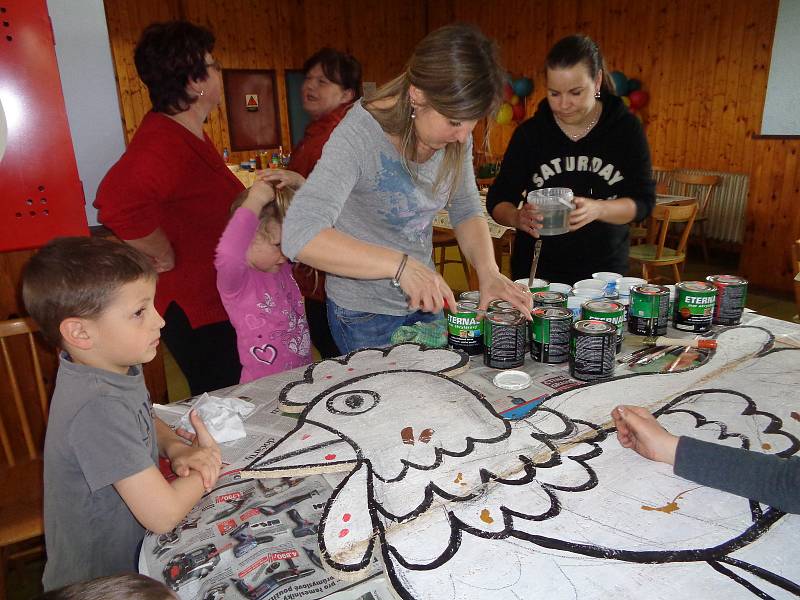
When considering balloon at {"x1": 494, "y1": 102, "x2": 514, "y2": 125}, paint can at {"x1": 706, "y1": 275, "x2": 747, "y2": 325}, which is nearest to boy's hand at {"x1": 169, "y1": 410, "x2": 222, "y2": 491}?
paint can at {"x1": 706, "y1": 275, "x2": 747, "y2": 325}

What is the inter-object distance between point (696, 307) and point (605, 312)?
33cm

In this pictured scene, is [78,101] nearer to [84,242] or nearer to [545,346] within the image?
[84,242]

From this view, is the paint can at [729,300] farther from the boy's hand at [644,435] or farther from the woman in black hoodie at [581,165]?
the boy's hand at [644,435]

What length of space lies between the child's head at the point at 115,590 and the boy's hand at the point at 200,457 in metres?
0.30

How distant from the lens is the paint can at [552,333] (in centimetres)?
136

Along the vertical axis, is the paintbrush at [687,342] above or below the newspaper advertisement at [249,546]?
above

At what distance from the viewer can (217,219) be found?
1869 mm

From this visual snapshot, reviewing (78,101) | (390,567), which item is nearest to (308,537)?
(390,567)

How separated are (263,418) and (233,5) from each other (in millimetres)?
7278

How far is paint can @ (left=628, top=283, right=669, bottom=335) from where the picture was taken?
1.47m

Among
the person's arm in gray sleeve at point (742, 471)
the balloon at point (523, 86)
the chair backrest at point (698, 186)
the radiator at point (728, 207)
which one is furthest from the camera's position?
the balloon at point (523, 86)

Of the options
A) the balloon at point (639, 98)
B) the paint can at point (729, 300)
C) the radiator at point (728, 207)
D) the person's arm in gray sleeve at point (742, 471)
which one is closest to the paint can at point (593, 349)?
Answer: the person's arm in gray sleeve at point (742, 471)

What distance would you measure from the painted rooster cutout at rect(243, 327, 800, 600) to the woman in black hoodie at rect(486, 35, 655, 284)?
2.46 ft

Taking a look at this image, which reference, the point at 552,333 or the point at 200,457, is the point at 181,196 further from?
the point at 552,333
